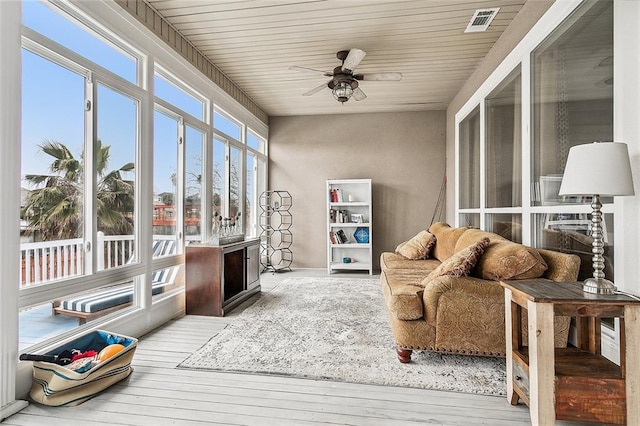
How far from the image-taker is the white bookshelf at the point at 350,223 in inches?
243

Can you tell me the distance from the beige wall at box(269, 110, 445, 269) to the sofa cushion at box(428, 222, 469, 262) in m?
1.74

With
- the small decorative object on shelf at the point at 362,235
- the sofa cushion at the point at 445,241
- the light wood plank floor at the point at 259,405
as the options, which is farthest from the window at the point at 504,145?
the small decorative object on shelf at the point at 362,235

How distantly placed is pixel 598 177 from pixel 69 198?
3.26m

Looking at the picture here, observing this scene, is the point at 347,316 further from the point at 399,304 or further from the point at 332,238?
the point at 332,238

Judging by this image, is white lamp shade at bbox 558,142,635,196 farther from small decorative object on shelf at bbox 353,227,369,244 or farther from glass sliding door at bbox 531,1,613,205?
small decorative object on shelf at bbox 353,227,369,244

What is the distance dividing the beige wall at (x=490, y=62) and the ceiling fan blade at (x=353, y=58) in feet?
4.85

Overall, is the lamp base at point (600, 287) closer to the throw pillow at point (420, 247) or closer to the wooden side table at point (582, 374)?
the wooden side table at point (582, 374)

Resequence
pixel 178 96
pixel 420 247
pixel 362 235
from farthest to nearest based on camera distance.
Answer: pixel 362 235
pixel 420 247
pixel 178 96

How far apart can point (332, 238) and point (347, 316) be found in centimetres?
286

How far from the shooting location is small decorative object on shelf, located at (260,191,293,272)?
668 centimetres

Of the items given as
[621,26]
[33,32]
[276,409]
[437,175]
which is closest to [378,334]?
[276,409]

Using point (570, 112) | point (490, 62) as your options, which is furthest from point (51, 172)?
point (490, 62)

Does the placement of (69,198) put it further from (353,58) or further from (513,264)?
(513,264)

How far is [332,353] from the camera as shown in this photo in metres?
2.61
